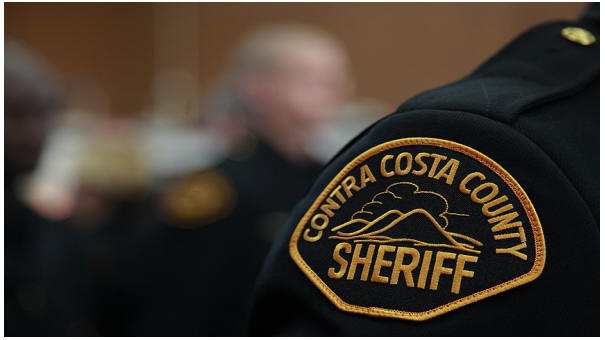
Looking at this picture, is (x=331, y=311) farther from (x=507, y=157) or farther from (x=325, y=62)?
(x=325, y=62)

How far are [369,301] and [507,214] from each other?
0.39ft

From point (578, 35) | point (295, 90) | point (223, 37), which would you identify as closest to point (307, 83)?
point (295, 90)

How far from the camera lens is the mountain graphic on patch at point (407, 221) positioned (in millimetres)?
527

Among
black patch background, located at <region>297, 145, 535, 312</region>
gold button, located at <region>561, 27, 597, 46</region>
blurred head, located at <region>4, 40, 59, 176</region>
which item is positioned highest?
gold button, located at <region>561, 27, 597, 46</region>

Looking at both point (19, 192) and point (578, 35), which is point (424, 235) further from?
point (19, 192)

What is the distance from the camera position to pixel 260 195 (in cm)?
200

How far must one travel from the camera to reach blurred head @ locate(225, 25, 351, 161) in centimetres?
220

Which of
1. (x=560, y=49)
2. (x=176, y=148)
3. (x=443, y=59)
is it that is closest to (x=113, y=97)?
(x=176, y=148)

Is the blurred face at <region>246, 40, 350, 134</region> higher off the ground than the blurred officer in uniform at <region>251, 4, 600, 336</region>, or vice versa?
the blurred officer in uniform at <region>251, 4, 600, 336</region>

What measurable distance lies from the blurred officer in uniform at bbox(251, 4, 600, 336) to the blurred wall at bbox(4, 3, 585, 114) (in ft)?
5.92

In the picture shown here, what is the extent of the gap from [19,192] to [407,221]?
5.46 ft

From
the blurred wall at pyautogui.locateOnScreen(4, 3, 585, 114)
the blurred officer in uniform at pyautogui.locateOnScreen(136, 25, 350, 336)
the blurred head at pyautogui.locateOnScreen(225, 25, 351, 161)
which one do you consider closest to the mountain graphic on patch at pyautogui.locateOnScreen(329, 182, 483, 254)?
the blurred officer in uniform at pyautogui.locateOnScreen(136, 25, 350, 336)

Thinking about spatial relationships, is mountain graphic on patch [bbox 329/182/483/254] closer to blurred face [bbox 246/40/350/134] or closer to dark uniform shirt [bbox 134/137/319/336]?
dark uniform shirt [bbox 134/137/319/336]

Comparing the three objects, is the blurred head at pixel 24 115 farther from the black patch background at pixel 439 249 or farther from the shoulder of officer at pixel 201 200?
the black patch background at pixel 439 249
